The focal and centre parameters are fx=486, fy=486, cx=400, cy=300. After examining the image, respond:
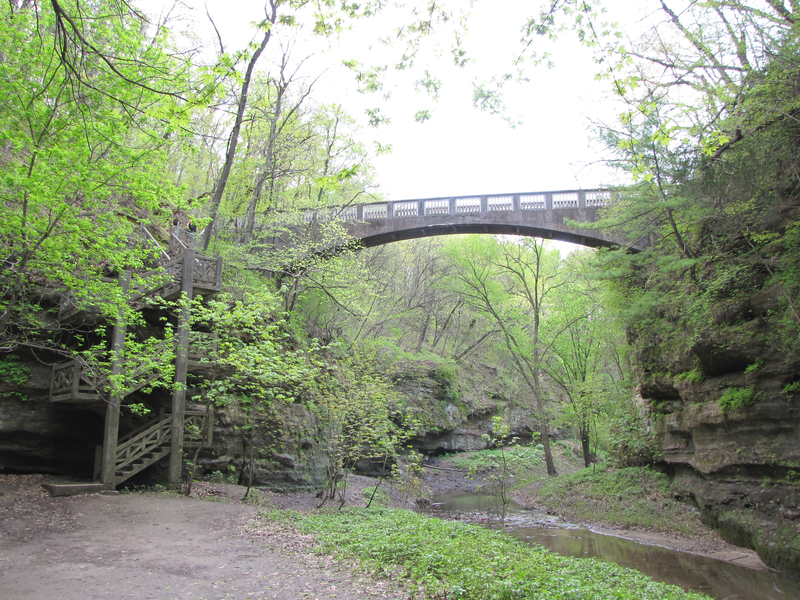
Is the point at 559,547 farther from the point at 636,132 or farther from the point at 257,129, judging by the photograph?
the point at 257,129

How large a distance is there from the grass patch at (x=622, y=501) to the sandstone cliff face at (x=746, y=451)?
1.87ft

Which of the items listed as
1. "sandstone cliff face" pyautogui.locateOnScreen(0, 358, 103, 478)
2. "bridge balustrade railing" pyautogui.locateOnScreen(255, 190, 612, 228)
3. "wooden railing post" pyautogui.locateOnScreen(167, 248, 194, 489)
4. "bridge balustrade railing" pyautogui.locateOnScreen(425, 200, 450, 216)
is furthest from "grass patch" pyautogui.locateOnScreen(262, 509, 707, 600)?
"bridge balustrade railing" pyautogui.locateOnScreen(425, 200, 450, 216)

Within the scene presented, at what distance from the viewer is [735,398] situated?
1042cm

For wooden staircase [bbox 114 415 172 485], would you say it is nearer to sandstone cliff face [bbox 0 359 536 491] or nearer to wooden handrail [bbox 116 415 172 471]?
wooden handrail [bbox 116 415 172 471]

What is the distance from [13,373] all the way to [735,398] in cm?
1605

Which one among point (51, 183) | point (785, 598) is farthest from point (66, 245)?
point (785, 598)

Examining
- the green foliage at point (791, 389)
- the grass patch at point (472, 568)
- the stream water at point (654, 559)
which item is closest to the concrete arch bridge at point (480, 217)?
the green foliage at point (791, 389)

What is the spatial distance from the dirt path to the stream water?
238 inches

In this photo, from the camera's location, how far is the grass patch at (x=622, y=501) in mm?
12189

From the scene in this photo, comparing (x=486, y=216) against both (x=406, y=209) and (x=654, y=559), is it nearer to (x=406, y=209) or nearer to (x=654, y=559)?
(x=406, y=209)

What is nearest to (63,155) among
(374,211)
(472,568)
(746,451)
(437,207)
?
(472,568)

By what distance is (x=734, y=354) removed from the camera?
34.8ft

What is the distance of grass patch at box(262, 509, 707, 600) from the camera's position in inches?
199

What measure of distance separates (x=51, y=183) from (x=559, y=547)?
11.4 meters
